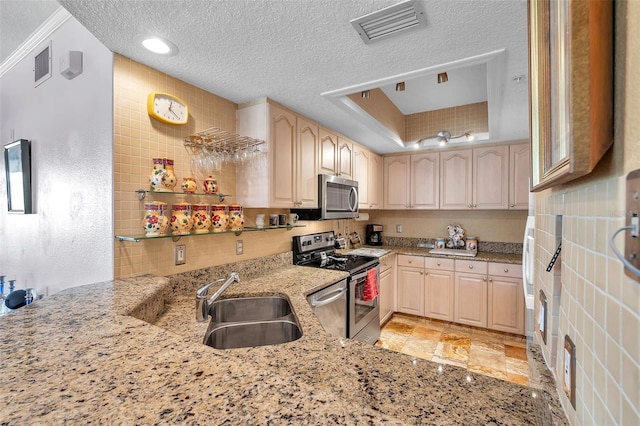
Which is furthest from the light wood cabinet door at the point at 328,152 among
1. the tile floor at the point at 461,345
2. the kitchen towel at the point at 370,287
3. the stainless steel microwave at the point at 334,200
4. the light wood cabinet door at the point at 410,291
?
the tile floor at the point at 461,345

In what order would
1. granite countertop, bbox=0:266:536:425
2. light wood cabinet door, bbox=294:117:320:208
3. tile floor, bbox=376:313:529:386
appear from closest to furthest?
granite countertop, bbox=0:266:536:425
light wood cabinet door, bbox=294:117:320:208
tile floor, bbox=376:313:529:386

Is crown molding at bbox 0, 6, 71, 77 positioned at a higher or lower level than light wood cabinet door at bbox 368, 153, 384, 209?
higher

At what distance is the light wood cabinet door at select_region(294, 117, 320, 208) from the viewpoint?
2500 mm

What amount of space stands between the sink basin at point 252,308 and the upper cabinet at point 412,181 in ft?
8.69

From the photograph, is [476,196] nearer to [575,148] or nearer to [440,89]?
[440,89]

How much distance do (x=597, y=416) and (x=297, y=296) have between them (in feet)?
4.87

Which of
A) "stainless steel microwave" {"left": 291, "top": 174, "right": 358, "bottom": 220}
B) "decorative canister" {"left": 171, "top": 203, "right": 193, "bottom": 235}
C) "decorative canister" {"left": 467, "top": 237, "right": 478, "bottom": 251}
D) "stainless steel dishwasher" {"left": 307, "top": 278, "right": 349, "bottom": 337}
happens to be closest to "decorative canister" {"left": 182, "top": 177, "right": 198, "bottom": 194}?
"decorative canister" {"left": 171, "top": 203, "right": 193, "bottom": 235}

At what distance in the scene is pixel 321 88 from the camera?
2039 millimetres

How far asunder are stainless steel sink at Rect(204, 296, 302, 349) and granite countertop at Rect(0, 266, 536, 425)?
0.37m

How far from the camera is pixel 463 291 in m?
3.38

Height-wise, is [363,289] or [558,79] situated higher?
[558,79]

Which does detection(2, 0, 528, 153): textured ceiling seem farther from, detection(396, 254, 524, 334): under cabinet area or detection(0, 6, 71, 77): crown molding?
detection(396, 254, 524, 334): under cabinet area

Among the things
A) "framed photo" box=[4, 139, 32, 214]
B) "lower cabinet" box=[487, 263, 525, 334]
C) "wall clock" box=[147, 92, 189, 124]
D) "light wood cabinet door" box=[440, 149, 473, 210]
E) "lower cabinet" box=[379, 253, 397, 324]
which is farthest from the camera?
"light wood cabinet door" box=[440, 149, 473, 210]

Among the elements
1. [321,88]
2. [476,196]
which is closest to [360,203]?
[476,196]
